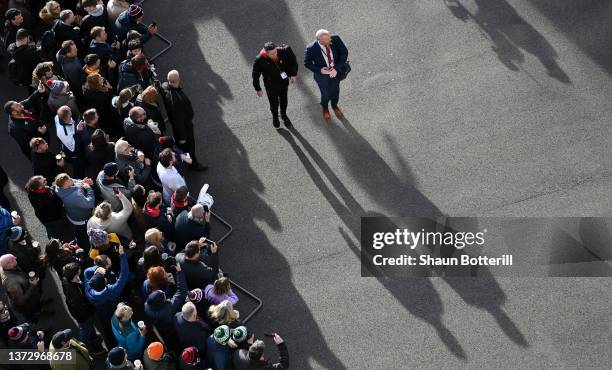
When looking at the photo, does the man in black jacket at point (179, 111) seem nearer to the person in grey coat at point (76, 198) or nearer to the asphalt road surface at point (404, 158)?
the asphalt road surface at point (404, 158)

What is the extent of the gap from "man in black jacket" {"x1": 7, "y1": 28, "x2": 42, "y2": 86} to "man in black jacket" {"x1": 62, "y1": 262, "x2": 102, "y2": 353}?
13.7 feet

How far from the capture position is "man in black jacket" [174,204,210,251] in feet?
32.8

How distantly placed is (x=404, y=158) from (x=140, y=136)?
3.76 meters

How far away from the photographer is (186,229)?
10094mm

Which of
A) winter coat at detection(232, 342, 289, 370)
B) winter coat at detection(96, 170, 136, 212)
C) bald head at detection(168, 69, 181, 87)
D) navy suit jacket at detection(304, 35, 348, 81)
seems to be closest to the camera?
winter coat at detection(232, 342, 289, 370)

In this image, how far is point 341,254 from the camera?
36.7ft

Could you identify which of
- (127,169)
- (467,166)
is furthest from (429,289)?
(127,169)

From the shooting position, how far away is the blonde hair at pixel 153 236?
9633 mm

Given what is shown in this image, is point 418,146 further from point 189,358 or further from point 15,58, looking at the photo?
point 15,58

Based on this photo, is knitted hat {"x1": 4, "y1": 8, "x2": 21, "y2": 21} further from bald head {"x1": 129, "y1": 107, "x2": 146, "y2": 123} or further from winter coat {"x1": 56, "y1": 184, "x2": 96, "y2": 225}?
winter coat {"x1": 56, "y1": 184, "x2": 96, "y2": 225}

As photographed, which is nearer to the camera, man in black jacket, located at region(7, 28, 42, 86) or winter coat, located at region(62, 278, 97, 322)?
winter coat, located at region(62, 278, 97, 322)

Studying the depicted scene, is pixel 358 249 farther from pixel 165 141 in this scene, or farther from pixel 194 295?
pixel 165 141

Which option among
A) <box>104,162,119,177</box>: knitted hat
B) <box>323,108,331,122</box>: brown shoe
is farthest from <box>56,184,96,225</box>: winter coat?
<box>323,108,331,122</box>: brown shoe

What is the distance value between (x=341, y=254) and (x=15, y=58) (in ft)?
18.4
